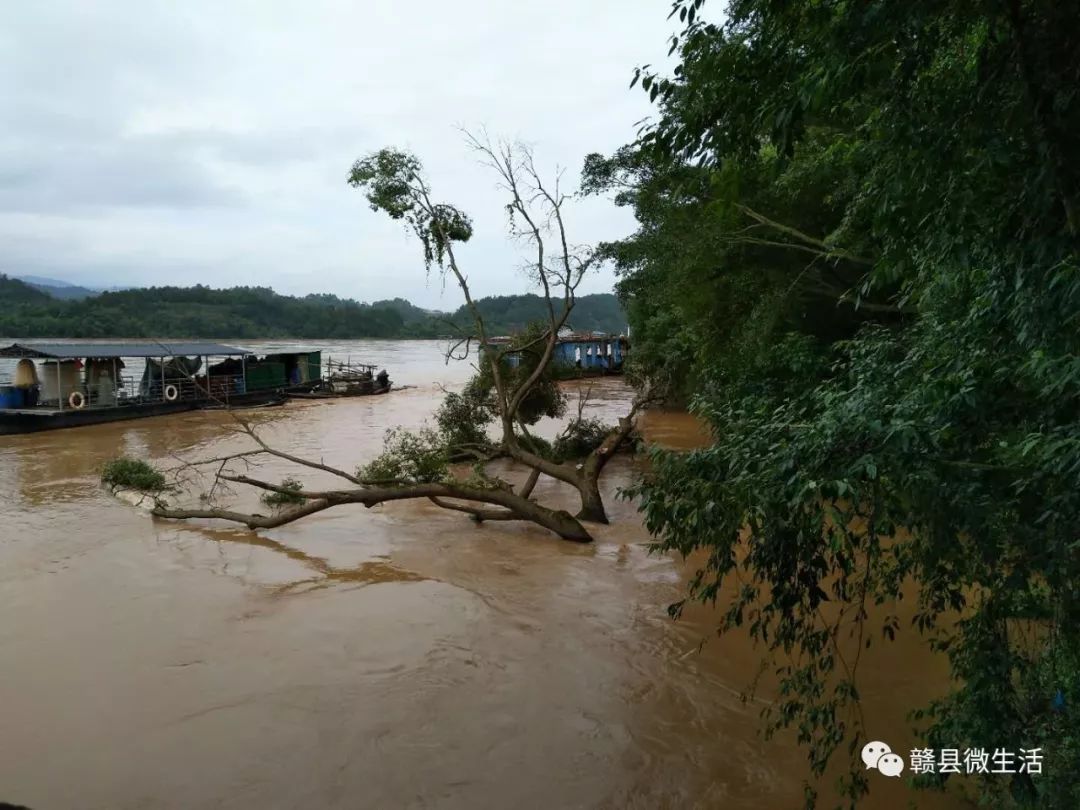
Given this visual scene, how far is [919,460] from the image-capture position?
8.60 ft

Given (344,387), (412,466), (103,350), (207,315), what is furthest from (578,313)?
(207,315)

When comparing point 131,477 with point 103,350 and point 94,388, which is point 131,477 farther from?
point 103,350

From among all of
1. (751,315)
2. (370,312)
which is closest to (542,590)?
(751,315)

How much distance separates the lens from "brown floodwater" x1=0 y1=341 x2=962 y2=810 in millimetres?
4801

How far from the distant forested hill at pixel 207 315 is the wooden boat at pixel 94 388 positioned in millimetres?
19140

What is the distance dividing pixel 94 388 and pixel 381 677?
23.8 metres

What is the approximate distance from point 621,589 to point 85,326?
67.1m

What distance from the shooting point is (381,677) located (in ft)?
20.9

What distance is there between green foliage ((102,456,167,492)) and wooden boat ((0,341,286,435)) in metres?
6.84

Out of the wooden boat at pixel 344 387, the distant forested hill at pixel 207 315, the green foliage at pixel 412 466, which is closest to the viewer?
the green foliage at pixel 412 466

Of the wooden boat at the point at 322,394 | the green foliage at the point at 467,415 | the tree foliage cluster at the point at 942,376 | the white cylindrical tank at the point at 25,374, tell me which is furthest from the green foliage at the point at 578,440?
the wooden boat at the point at 322,394

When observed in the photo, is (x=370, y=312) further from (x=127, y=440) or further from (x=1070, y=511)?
(x=1070, y=511)

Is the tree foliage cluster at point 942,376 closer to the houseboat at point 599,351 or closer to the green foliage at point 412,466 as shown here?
the green foliage at point 412,466

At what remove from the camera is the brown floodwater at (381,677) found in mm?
4801
